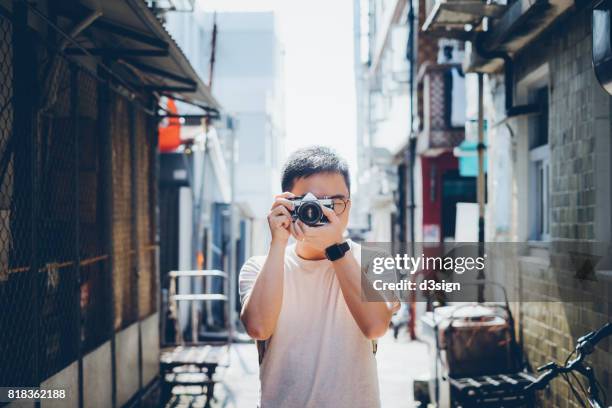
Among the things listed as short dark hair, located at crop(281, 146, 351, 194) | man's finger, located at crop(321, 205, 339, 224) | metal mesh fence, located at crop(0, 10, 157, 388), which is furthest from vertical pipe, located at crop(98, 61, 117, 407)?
man's finger, located at crop(321, 205, 339, 224)

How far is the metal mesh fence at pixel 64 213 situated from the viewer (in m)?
4.04

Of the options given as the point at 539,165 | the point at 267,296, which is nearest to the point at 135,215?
the point at 539,165

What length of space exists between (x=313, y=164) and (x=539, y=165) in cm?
552

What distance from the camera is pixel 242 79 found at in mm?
27969

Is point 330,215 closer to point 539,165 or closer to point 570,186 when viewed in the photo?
point 570,186

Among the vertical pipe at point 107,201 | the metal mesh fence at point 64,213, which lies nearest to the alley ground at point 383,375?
the metal mesh fence at point 64,213

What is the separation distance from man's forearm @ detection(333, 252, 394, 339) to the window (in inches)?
204

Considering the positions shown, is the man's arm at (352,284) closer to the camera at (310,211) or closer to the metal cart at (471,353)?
the camera at (310,211)

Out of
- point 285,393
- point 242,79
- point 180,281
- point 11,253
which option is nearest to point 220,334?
point 180,281

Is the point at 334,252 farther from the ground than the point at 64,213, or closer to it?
closer to it

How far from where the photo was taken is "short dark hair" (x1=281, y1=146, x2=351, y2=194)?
98.7 inches

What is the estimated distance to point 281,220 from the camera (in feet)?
7.97

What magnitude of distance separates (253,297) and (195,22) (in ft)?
64.0

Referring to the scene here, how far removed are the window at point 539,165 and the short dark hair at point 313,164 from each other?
5088 millimetres
